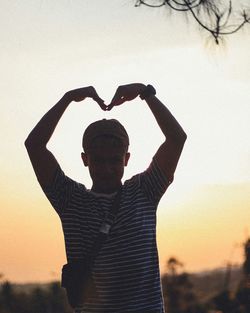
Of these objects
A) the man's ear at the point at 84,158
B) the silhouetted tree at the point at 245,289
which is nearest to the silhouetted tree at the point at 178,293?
the silhouetted tree at the point at 245,289

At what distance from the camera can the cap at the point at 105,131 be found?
3.15m

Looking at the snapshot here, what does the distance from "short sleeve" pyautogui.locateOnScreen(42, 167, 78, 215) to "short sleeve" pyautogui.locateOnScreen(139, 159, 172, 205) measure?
36 centimetres

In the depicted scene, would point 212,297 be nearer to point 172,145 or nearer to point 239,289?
point 239,289

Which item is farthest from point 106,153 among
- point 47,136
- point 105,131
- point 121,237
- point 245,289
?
Result: point 245,289

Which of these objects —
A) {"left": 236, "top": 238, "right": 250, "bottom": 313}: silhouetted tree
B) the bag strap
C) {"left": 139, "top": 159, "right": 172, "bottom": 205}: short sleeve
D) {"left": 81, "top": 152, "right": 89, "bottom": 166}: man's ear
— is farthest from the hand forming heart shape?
{"left": 236, "top": 238, "right": 250, "bottom": 313}: silhouetted tree

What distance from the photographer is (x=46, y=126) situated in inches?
127

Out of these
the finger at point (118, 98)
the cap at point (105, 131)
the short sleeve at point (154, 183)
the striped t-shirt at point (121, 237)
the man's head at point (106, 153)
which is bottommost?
the striped t-shirt at point (121, 237)

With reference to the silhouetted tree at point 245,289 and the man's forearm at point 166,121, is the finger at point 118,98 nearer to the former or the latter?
the man's forearm at point 166,121

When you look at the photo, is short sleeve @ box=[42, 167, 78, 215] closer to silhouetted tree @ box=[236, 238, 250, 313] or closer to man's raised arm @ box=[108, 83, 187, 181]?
man's raised arm @ box=[108, 83, 187, 181]

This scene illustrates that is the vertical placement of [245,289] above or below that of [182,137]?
above

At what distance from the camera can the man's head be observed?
123 inches

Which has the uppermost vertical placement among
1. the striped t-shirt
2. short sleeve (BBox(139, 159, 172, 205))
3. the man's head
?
the man's head

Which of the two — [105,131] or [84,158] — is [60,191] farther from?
[105,131]

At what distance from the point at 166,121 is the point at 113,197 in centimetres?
48
